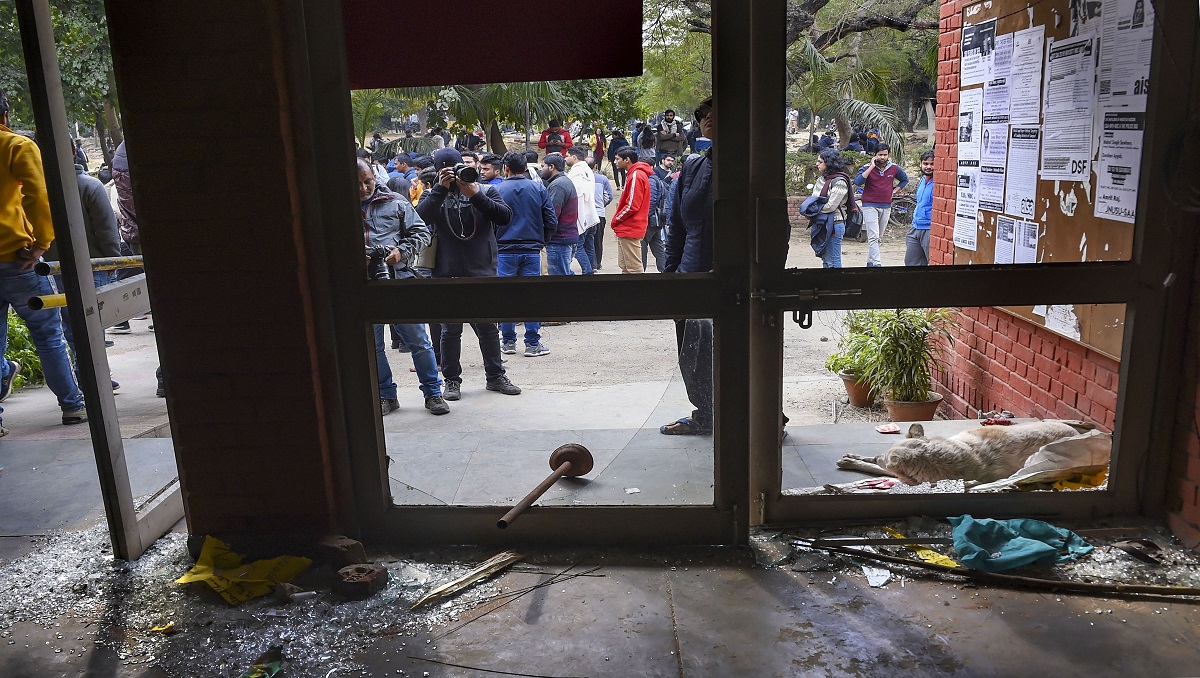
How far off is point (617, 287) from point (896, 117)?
4.51 ft

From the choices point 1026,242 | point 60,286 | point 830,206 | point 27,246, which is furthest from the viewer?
point 60,286

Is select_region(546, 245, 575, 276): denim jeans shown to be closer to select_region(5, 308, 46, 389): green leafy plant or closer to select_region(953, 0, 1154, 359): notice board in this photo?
select_region(953, 0, 1154, 359): notice board

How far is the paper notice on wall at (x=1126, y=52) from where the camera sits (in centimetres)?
302

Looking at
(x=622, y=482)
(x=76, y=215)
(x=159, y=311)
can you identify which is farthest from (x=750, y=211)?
(x=76, y=215)

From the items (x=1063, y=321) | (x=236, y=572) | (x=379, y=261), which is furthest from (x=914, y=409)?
(x=236, y=572)

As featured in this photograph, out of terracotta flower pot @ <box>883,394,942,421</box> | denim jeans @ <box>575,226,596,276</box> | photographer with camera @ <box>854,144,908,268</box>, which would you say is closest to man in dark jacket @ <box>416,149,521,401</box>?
denim jeans @ <box>575,226,596,276</box>

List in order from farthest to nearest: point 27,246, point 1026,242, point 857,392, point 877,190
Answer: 1. point 857,392
2. point 27,246
3. point 1026,242
4. point 877,190

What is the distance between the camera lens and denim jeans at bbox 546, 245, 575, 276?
540 centimetres

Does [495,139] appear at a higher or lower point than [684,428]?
higher

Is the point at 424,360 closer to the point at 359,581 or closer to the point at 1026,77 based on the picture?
the point at 359,581

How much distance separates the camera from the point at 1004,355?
14.4ft

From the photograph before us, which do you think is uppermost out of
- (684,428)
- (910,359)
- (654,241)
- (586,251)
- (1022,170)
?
(1022,170)

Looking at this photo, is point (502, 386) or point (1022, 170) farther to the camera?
point (502, 386)

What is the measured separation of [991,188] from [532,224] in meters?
2.57
